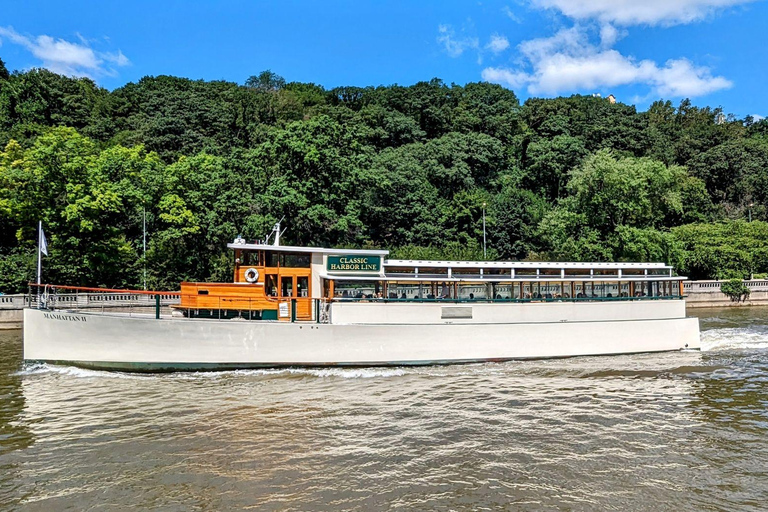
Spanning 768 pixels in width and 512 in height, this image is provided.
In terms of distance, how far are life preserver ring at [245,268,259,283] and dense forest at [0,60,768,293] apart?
59.9 ft

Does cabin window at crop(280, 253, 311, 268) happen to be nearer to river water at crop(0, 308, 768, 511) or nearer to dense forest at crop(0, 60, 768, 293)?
river water at crop(0, 308, 768, 511)

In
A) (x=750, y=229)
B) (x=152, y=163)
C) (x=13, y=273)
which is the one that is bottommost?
(x=13, y=273)

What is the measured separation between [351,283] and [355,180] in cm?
2269

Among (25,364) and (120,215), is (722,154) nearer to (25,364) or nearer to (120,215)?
(120,215)

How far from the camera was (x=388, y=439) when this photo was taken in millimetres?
11922

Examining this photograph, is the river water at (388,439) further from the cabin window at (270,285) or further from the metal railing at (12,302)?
the metal railing at (12,302)

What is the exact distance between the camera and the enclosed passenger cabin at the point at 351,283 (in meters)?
19.0

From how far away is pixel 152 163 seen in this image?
43125 mm

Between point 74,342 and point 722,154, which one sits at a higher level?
point 722,154

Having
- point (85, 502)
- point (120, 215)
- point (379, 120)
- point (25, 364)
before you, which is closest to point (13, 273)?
point (120, 215)

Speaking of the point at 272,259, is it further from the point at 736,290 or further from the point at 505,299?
the point at 736,290

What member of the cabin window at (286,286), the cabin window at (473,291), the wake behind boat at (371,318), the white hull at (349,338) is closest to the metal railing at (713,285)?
the wake behind boat at (371,318)

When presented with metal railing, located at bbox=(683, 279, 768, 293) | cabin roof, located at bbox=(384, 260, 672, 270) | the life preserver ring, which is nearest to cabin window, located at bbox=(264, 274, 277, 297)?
the life preserver ring

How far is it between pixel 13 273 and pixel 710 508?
4046 centimetres
